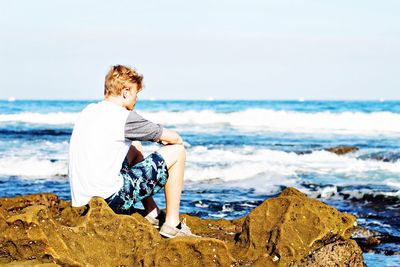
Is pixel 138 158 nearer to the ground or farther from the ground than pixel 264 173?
farther from the ground

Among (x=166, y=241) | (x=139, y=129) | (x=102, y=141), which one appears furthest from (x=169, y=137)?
(x=166, y=241)

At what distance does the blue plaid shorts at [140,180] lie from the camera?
4.73m

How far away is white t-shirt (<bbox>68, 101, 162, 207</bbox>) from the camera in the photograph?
457 centimetres

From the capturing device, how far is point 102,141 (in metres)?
4.58

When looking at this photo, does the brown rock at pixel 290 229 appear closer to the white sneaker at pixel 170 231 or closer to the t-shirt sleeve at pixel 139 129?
the white sneaker at pixel 170 231

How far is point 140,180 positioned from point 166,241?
70cm

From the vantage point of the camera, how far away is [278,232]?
182 inches

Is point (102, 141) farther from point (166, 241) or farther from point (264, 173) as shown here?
point (264, 173)

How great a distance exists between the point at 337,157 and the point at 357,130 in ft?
42.5

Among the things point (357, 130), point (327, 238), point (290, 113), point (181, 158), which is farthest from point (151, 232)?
point (290, 113)

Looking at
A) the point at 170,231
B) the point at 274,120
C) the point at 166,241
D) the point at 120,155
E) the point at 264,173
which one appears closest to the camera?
the point at 166,241
